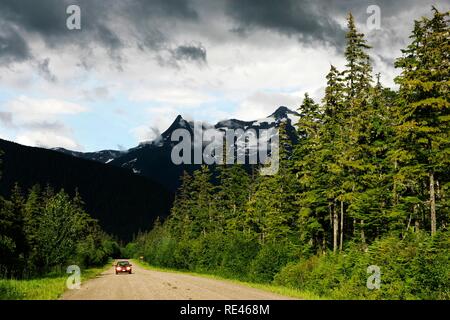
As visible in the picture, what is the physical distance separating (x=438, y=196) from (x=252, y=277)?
15617 mm

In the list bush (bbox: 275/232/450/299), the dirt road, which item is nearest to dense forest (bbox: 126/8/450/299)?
bush (bbox: 275/232/450/299)

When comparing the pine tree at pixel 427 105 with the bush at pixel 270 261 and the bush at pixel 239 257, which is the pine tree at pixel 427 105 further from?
Result: the bush at pixel 239 257

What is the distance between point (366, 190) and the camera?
2891cm

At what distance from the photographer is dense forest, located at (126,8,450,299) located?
68.4 feet

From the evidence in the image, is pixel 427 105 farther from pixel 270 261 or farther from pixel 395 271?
pixel 270 261

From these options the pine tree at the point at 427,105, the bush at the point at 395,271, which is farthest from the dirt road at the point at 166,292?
the pine tree at the point at 427,105

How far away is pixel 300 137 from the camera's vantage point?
3669cm

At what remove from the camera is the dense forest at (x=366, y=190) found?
20844mm

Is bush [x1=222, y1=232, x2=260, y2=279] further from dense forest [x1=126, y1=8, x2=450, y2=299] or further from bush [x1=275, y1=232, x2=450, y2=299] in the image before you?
bush [x1=275, y1=232, x2=450, y2=299]

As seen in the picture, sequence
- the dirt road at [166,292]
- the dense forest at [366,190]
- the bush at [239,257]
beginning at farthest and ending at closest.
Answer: the bush at [239,257]
the dense forest at [366,190]
the dirt road at [166,292]

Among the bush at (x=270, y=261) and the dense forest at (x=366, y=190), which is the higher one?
the dense forest at (x=366, y=190)

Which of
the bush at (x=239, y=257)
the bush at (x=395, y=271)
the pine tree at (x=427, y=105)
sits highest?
the pine tree at (x=427, y=105)
